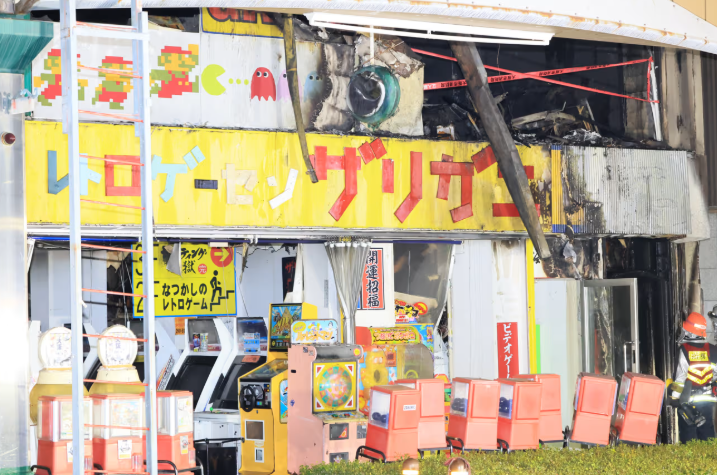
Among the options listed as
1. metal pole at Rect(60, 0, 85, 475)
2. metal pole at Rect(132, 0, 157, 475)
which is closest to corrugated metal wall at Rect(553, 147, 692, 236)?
metal pole at Rect(132, 0, 157, 475)

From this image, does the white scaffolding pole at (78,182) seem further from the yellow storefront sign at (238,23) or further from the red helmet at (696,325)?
the red helmet at (696,325)

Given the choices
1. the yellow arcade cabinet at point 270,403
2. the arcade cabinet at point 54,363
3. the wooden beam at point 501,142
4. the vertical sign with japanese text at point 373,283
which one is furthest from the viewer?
the vertical sign with japanese text at point 373,283

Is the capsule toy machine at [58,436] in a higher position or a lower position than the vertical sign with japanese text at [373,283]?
lower

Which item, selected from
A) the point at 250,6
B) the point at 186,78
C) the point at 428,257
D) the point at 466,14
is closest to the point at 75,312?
the point at 250,6

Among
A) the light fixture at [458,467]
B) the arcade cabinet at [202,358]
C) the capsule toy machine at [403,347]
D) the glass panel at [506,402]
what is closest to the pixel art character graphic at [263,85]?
the capsule toy machine at [403,347]

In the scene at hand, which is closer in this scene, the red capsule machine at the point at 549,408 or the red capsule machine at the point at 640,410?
the red capsule machine at the point at 549,408

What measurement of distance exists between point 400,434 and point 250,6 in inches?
168

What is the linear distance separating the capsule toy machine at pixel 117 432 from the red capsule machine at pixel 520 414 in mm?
3692

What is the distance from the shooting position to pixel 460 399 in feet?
29.7

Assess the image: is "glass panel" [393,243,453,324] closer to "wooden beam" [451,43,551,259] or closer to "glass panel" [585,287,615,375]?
"wooden beam" [451,43,551,259]

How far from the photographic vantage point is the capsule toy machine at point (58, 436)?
7.23 m

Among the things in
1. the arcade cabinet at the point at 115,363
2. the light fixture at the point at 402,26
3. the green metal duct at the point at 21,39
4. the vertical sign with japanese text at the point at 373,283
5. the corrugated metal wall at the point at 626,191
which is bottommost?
the arcade cabinet at the point at 115,363

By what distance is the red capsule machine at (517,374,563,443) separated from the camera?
9.36 metres

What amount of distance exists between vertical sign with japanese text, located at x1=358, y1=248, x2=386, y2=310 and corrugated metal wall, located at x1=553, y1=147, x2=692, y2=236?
2955mm
